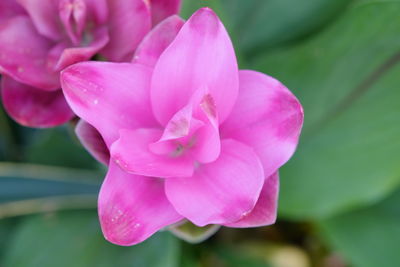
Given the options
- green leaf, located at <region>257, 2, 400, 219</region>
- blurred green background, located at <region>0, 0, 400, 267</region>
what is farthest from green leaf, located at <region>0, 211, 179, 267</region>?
green leaf, located at <region>257, 2, 400, 219</region>

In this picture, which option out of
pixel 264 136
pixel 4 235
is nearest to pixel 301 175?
pixel 264 136

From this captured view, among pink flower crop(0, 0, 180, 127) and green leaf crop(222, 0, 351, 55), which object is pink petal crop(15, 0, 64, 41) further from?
green leaf crop(222, 0, 351, 55)

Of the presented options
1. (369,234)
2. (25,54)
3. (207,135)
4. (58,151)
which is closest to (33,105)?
(25,54)

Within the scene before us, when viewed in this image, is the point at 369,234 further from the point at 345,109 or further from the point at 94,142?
the point at 94,142

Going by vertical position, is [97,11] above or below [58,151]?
above

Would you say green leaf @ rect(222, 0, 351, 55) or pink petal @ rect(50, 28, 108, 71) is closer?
pink petal @ rect(50, 28, 108, 71)

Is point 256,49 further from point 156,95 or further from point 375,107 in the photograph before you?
point 156,95

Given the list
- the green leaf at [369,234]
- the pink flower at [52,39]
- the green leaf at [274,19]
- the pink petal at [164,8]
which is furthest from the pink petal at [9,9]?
the green leaf at [369,234]
